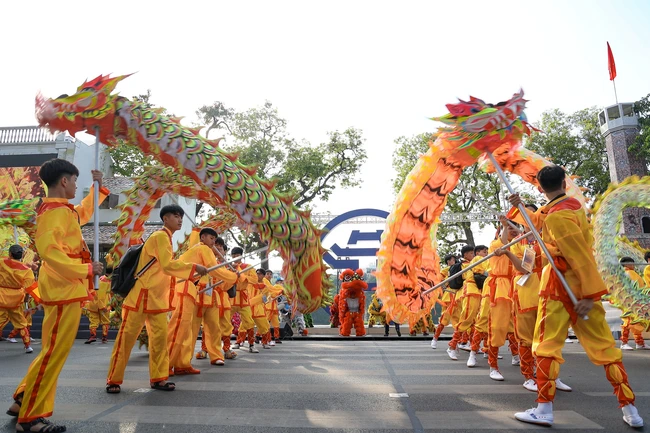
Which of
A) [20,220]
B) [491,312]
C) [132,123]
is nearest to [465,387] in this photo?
[491,312]

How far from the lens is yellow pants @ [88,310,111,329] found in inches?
429

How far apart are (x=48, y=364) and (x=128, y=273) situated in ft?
4.85

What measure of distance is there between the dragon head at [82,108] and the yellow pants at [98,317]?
746 centimetres

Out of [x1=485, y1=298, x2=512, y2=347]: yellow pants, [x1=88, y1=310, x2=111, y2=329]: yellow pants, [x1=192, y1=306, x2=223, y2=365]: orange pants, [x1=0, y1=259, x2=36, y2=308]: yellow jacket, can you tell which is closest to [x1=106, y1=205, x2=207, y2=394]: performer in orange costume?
[x1=192, y1=306, x2=223, y2=365]: orange pants

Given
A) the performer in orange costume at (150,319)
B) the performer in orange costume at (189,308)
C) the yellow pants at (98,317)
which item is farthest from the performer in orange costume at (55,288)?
the yellow pants at (98,317)

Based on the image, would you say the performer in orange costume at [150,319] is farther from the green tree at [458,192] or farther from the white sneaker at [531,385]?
the green tree at [458,192]

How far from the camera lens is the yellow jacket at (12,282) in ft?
26.9

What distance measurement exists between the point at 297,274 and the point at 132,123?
7.47 feet

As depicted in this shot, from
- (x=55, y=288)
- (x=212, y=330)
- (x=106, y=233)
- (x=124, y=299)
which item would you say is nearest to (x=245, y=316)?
(x=212, y=330)

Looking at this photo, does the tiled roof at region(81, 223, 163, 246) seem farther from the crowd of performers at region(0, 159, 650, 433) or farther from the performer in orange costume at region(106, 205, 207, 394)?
the performer in orange costume at region(106, 205, 207, 394)

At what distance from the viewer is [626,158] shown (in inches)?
922

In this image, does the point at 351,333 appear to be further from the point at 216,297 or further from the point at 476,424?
the point at 476,424

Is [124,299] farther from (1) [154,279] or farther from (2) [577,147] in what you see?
(2) [577,147]

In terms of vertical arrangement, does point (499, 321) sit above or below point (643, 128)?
below
